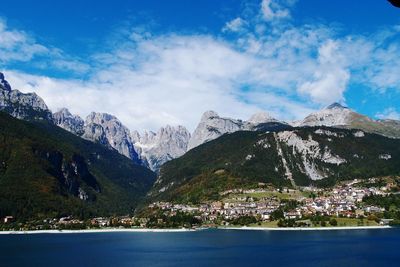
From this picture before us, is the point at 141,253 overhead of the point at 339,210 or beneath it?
beneath

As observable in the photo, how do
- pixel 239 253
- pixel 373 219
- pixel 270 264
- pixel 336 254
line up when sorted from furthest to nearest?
pixel 373 219 < pixel 239 253 < pixel 336 254 < pixel 270 264

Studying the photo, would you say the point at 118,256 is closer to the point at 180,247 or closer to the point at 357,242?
the point at 180,247

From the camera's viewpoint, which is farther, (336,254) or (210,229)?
(210,229)

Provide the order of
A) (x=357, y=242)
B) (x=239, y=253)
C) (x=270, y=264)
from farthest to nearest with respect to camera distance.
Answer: (x=357, y=242) → (x=239, y=253) → (x=270, y=264)

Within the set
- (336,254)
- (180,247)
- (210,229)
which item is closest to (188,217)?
(210,229)

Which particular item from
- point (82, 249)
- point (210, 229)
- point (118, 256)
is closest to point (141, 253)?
point (118, 256)

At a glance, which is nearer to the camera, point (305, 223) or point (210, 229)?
point (305, 223)

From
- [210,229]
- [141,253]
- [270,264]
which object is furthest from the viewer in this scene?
[210,229]

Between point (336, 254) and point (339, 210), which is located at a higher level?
point (339, 210)

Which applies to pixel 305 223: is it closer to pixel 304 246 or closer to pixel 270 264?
pixel 304 246
